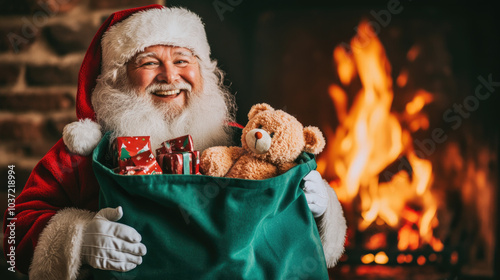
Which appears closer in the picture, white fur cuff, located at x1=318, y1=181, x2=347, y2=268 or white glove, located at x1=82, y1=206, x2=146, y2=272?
white glove, located at x1=82, y1=206, x2=146, y2=272

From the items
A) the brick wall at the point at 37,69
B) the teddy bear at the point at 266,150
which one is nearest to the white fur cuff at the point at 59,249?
the teddy bear at the point at 266,150

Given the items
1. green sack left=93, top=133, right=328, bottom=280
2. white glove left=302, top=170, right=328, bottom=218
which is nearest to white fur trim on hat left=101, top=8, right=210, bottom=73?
green sack left=93, top=133, right=328, bottom=280

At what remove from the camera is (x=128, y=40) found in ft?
3.55

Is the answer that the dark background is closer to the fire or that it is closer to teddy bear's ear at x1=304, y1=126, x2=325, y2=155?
the fire

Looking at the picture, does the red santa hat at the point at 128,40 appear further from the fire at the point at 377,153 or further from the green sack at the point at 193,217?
the fire at the point at 377,153

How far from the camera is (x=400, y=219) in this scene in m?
1.49

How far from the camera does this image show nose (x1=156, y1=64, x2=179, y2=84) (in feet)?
3.49

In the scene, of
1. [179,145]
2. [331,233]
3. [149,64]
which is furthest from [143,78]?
[331,233]

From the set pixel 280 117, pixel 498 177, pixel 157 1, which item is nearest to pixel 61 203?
pixel 280 117

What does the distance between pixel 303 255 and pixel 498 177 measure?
41.2 inches

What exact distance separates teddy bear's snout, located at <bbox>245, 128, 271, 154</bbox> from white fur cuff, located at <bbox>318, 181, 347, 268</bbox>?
1.14ft

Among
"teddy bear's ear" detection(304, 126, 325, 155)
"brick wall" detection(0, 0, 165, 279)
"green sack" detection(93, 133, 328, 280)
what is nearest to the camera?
"green sack" detection(93, 133, 328, 280)

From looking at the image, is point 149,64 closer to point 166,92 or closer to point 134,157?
point 166,92

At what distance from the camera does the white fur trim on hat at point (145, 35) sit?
3.52 feet
